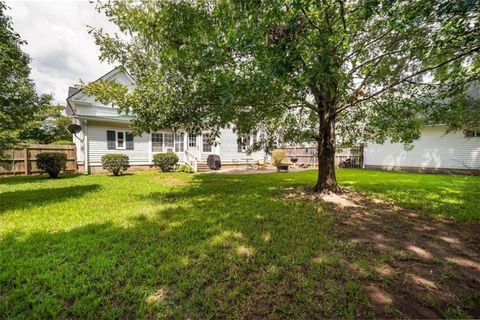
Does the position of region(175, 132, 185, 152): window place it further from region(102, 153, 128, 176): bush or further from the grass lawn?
the grass lawn

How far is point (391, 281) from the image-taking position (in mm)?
2557

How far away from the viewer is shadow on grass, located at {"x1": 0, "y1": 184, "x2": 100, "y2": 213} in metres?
5.82

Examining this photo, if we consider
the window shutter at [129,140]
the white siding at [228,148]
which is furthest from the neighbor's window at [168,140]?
the white siding at [228,148]

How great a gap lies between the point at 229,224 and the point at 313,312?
2455 millimetres

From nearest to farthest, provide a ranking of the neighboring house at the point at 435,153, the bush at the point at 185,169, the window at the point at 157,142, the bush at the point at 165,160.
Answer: the neighboring house at the point at 435,153 → the bush at the point at 165,160 → the bush at the point at 185,169 → the window at the point at 157,142

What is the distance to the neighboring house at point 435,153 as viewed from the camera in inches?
513

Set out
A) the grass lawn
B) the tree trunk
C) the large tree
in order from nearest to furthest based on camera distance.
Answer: the grass lawn < the large tree < the tree trunk

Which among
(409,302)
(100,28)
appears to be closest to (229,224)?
(409,302)

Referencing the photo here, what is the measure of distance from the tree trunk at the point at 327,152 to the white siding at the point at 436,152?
1025 centimetres

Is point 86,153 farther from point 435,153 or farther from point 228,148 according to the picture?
point 435,153

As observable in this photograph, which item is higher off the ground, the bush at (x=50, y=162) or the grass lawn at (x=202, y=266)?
the bush at (x=50, y=162)

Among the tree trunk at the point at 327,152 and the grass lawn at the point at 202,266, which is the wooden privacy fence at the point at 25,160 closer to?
the grass lawn at the point at 202,266

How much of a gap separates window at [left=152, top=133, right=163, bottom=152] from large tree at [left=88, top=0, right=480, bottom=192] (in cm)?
932

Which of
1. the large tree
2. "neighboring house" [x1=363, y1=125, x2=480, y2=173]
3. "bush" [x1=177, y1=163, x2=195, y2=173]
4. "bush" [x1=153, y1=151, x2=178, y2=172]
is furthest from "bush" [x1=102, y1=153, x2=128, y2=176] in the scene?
"neighboring house" [x1=363, y1=125, x2=480, y2=173]
